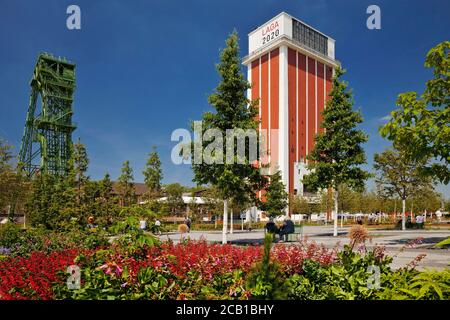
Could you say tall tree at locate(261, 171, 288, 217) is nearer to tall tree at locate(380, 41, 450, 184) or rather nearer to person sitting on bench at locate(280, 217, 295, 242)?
person sitting on bench at locate(280, 217, 295, 242)

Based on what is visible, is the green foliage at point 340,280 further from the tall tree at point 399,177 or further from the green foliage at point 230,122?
the tall tree at point 399,177

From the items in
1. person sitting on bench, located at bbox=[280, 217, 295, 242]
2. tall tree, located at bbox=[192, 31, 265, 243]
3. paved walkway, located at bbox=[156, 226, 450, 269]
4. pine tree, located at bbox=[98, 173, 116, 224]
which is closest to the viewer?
paved walkway, located at bbox=[156, 226, 450, 269]

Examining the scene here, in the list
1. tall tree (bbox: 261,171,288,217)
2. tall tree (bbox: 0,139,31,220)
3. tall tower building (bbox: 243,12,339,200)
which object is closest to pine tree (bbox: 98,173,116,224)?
tall tree (bbox: 0,139,31,220)

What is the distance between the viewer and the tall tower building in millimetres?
72375

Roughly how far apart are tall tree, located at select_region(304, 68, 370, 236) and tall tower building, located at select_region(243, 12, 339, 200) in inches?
1613

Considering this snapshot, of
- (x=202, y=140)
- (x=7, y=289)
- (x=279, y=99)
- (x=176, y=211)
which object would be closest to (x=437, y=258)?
(x=202, y=140)

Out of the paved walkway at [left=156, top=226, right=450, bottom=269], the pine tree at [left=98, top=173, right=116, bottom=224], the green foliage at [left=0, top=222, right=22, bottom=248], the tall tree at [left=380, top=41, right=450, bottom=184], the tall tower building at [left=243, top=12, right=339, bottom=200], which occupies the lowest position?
the paved walkway at [left=156, top=226, right=450, bottom=269]

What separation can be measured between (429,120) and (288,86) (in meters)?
62.0

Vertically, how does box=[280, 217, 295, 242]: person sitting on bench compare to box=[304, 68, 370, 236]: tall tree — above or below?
below

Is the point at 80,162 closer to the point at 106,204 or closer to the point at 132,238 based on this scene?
the point at 106,204

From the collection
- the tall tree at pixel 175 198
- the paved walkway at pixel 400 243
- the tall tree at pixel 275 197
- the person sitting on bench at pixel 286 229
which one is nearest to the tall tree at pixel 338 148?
the paved walkway at pixel 400 243

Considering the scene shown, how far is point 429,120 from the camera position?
42.9 ft

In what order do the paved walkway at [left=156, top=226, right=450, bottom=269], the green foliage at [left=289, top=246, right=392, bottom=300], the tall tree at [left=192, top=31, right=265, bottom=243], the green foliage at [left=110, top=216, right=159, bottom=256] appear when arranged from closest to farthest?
the green foliage at [left=289, top=246, right=392, bottom=300] < the green foliage at [left=110, top=216, right=159, bottom=256] < the paved walkway at [left=156, top=226, right=450, bottom=269] < the tall tree at [left=192, top=31, right=265, bottom=243]
